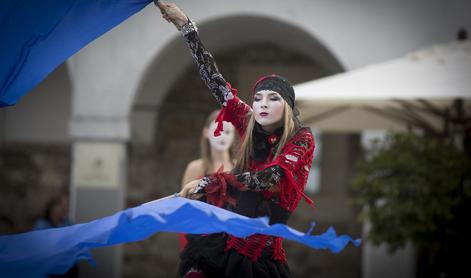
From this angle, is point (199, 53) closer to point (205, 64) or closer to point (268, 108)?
point (205, 64)

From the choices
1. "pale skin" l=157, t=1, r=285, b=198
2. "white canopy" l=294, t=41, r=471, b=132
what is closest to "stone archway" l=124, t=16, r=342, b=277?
"white canopy" l=294, t=41, r=471, b=132

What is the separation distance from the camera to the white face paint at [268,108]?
317 centimetres

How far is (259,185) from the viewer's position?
3027 millimetres

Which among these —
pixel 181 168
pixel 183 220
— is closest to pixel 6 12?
pixel 183 220

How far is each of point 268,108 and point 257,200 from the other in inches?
13.8

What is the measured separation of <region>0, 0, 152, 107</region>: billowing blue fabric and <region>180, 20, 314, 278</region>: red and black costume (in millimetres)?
773

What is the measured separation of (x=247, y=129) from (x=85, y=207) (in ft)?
19.0

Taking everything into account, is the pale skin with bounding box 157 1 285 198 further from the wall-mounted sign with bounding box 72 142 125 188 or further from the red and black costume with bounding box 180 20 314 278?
the wall-mounted sign with bounding box 72 142 125 188

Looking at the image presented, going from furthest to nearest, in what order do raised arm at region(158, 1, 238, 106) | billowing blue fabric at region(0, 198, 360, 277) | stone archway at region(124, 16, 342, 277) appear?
stone archway at region(124, 16, 342, 277) < raised arm at region(158, 1, 238, 106) < billowing blue fabric at region(0, 198, 360, 277)

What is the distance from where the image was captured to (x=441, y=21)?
8.34 m

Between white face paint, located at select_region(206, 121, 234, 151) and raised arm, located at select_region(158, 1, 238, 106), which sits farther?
white face paint, located at select_region(206, 121, 234, 151)

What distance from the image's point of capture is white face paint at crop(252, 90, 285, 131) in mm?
3174

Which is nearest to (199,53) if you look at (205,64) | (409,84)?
(205,64)

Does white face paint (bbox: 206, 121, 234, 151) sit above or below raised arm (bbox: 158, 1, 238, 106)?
below
